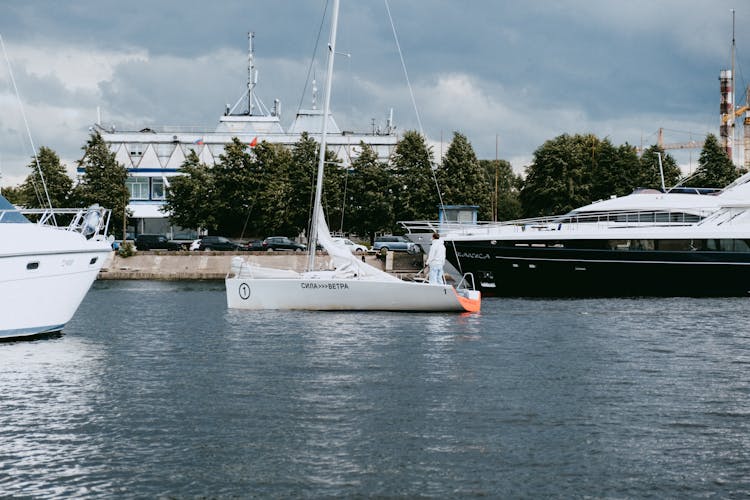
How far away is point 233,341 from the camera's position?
29312 mm

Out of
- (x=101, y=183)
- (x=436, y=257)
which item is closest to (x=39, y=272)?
(x=436, y=257)

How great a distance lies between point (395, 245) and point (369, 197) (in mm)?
10435

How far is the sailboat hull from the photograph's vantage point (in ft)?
120

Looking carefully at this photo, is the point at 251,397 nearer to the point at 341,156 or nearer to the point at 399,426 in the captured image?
the point at 399,426

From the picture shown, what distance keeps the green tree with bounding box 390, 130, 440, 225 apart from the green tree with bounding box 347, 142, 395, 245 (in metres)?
1.08

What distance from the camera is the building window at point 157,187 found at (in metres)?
125

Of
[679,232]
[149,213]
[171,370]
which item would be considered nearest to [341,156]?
[149,213]

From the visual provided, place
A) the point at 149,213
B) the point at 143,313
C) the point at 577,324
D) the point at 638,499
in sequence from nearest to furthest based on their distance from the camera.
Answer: the point at 638,499, the point at 577,324, the point at 143,313, the point at 149,213

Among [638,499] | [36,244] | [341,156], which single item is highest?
[341,156]

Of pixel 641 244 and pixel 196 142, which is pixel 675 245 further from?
pixel 196 142

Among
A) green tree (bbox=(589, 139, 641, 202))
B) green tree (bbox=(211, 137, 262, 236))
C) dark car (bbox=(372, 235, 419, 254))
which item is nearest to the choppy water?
dark car (bbox=(372, 235, 419, 254))

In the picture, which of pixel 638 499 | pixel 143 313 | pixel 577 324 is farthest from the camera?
pixel 143 313

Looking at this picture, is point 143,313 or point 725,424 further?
point 143,313

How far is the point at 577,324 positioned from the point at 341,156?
298 feet
